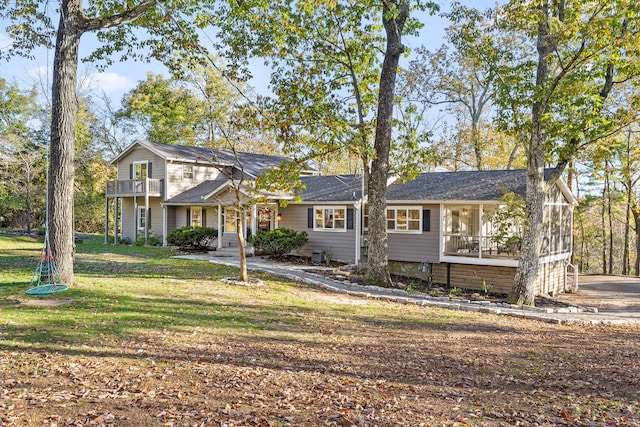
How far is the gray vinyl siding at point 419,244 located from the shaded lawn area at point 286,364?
22.8ft

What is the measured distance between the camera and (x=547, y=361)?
7.58 metres

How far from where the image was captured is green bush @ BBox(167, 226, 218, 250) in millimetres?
22969

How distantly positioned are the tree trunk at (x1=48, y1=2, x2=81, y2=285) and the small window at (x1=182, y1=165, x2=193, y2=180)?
687 inches

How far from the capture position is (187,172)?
2778 centimetres

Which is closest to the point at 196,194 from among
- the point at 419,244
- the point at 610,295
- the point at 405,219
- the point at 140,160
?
the point at 140,160

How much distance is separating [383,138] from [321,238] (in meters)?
7.24

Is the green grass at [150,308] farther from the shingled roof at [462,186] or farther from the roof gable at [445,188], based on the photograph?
the shingled roof at [462,186]

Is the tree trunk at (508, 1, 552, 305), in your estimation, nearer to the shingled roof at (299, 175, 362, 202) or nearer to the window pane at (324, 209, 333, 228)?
the shingled roof at (299, 175, 362, 202)

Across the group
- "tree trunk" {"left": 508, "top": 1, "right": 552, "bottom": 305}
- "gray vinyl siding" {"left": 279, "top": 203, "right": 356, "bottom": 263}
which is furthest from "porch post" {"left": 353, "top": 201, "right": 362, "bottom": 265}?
"tree trunk" {"left": 508, "top": 1, "right": 552, "bottom": 305}

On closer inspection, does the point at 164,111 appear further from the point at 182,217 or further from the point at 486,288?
the point at 486,288

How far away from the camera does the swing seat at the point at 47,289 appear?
30.5ft

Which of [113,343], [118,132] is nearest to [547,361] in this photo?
[113,343]

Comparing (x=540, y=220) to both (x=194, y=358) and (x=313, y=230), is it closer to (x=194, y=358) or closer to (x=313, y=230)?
(x=313, y=230)

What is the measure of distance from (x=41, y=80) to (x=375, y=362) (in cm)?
2811
